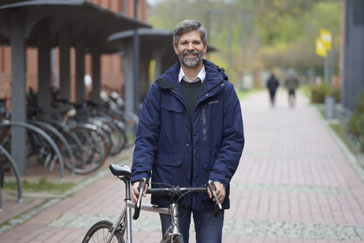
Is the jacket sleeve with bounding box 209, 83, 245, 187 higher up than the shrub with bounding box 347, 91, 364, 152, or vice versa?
the jacket sleeve with bounding box 209, 83, 245, 187

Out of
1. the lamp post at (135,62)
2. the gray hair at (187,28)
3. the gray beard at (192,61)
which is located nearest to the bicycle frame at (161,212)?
the gray beard at (192,61)

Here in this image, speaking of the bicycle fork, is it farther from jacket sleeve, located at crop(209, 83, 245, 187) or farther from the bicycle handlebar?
jacket sleeve, located at crop(209, 83, 245, 187)

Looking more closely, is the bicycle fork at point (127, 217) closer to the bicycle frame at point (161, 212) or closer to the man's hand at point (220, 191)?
the bicycle frame at point (161, 212)

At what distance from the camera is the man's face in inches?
157

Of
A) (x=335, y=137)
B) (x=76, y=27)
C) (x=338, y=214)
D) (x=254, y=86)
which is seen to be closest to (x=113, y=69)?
(x=335, y=137)

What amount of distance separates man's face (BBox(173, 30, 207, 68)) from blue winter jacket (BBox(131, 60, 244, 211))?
15cm

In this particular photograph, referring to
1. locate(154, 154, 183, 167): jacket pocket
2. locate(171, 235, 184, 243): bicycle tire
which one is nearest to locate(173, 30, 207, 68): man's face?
locate(154, 154, 183, 167): jacket pocket

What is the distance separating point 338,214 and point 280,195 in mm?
1411

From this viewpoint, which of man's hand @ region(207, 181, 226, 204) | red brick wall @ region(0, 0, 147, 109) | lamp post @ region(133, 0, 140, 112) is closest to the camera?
man's hand @ region(207, 181, 226, 204)

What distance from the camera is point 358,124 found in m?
14.1

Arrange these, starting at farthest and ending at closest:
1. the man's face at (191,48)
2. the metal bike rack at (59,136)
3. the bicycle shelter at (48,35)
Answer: the metal bike rack at (59,136), the bicycle shelter at (48,35), the man's face at (191,48)

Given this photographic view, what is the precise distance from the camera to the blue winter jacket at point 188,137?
4.06 meters

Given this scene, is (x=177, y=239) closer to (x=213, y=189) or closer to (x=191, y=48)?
(x=213, y=189)

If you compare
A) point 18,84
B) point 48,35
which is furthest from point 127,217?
point 48,35
